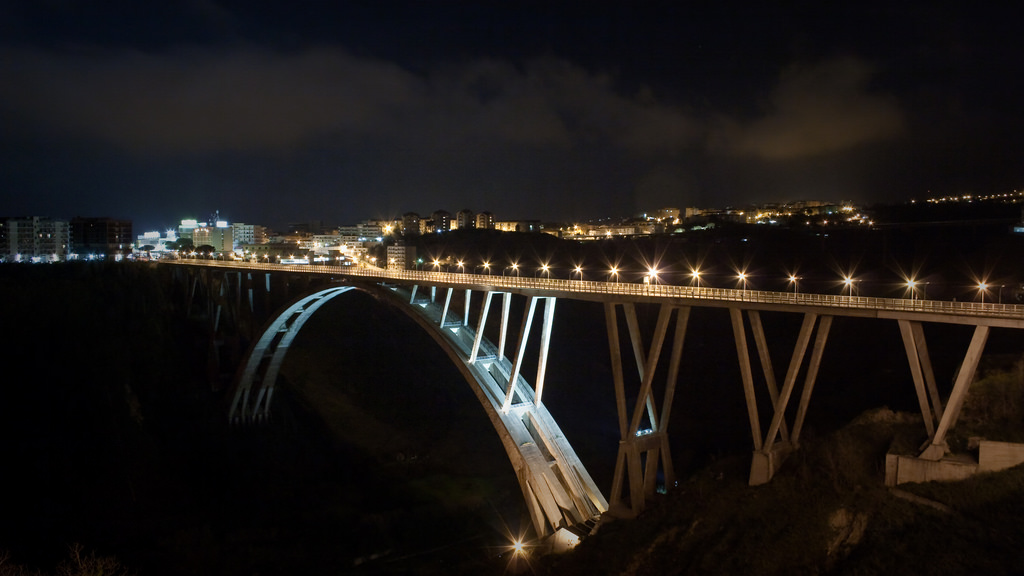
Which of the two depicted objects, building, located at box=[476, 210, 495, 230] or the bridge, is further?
building, located at box=[476, 210, 495, 230]

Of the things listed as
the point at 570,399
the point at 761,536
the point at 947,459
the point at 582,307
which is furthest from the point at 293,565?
the point at 582,307

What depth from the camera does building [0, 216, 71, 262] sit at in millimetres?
116062

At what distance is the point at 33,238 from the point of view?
119875mm

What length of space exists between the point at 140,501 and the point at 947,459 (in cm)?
3559

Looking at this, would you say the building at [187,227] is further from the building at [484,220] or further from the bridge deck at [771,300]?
the bridge deck at [771,300]

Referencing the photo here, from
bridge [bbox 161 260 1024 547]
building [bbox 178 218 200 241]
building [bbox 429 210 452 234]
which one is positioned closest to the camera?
bridge [bbox 161 260 1024 547]

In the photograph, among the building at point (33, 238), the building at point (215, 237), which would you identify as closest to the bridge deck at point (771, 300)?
the building at point (215, 237)

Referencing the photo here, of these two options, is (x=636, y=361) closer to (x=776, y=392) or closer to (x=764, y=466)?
(x=776, y=392)

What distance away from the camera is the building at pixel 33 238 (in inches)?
4569

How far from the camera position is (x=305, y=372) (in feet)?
191

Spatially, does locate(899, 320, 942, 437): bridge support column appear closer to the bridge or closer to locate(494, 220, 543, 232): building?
the bridge

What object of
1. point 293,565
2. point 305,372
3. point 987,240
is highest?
point 987,240

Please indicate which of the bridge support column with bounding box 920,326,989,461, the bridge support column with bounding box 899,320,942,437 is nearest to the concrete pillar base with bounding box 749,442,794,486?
the bridge support column with bounding box 920,326,989,461

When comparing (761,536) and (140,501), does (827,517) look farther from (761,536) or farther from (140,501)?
(140,501)
